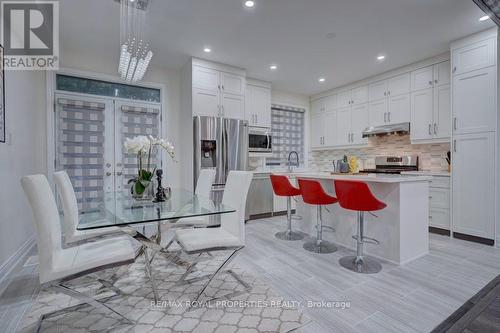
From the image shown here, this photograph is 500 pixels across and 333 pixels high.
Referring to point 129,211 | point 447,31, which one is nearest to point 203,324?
point 129,211

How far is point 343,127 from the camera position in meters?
5.34

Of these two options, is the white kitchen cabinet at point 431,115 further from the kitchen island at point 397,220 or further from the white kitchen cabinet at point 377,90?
the kitchen island at point 397,220

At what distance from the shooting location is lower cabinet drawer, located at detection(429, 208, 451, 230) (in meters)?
3.61

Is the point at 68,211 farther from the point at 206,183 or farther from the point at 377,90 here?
the point at 377,90

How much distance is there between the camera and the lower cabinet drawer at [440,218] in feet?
11.9

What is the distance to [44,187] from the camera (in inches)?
61.2

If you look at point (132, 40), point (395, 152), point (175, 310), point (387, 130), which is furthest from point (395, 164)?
point (132, 40)

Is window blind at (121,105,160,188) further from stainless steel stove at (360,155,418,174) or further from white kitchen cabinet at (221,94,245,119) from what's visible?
stainless steel stove at (360,155,418,174)

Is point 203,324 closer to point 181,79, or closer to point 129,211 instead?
point 129,211

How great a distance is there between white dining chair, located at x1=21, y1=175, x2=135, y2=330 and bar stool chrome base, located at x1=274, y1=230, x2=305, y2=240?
2256mm

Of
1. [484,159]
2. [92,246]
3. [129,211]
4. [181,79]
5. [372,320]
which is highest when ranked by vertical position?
[181,79]

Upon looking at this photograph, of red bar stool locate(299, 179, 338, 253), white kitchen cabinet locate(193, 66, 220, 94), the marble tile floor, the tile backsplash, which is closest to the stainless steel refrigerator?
white kitchen cabinet locate(193, 66, 220, 94)

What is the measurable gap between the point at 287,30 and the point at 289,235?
2.77 metres

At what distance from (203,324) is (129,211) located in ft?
3.34
